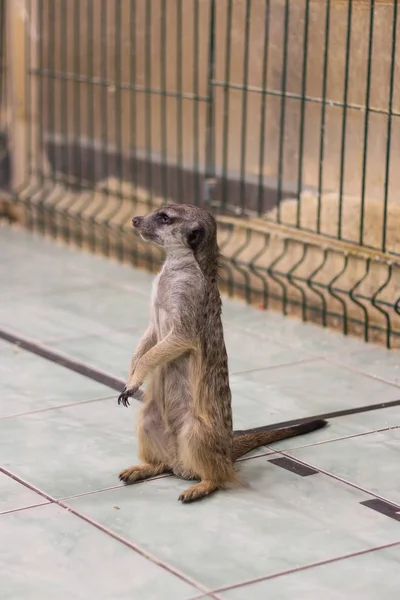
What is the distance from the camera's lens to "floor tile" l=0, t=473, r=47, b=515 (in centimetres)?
437

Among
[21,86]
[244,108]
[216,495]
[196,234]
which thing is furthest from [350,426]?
[21,86]

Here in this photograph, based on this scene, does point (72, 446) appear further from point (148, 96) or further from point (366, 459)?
point (148, 96)

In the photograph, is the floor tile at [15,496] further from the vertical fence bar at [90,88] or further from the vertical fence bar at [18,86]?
the vertical fence bar at [18,86]

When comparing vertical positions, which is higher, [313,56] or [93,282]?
[313,56]

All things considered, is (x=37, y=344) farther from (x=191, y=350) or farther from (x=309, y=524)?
(x=309, y=524)

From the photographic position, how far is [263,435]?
16.3 ft

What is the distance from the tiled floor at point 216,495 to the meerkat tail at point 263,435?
4 cm

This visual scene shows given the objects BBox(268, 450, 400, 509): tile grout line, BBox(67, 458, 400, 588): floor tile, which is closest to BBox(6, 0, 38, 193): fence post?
BBox(268, 450, 400, 509): tile grout line

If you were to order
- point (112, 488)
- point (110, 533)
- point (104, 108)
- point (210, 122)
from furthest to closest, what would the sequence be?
point (104, 108)
point (210, 122)
point (112, 488)
point (110, 533)

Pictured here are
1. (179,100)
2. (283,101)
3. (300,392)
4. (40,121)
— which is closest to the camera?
(300,392)

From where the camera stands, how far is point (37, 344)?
6363 mm

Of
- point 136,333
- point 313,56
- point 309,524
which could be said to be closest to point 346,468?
point 309,524

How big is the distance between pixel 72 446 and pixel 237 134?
312 centimetres

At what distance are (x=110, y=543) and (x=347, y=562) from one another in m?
0.76
